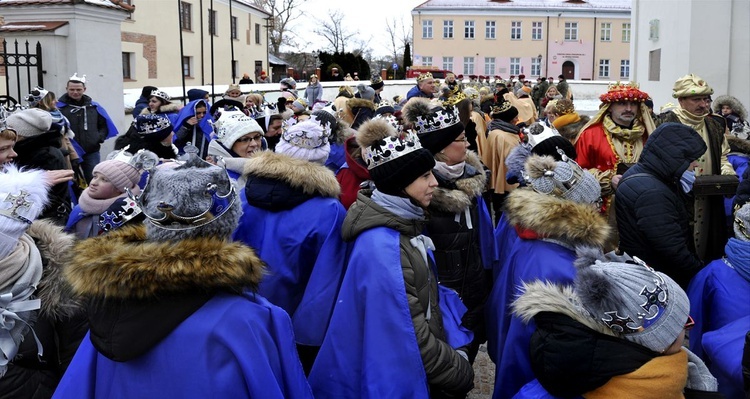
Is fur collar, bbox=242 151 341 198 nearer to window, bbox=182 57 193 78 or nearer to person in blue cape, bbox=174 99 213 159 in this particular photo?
person in blue cape, bbox=174 99 213 159

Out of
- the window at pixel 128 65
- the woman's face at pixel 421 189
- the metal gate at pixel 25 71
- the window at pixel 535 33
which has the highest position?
the window at pixel 535 33

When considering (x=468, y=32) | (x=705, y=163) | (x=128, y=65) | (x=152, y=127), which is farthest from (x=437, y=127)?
(x=468, y=32)

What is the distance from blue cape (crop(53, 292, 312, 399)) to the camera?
7.82 feet

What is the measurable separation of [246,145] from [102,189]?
145 centimetres

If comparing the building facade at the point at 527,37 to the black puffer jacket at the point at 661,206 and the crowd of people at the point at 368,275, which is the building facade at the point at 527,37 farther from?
the black puffer jacket at the point at 661,206

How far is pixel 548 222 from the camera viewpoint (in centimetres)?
346

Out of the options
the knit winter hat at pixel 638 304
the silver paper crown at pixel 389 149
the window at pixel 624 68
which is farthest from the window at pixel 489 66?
the knit winter hat at pixel 638 304

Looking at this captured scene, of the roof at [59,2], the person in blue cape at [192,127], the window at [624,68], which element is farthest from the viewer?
the window at [624,68]

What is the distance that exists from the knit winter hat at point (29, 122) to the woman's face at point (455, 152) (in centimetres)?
319

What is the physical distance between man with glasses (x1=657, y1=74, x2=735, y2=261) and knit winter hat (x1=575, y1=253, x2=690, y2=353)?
2.17m

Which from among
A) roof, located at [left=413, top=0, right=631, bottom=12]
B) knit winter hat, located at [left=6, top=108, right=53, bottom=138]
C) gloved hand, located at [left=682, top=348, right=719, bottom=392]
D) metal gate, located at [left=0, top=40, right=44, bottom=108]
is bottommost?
gloved hand, located at [left=682, top=348, right=719, bottom=392]

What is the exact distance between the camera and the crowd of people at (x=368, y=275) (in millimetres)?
2416

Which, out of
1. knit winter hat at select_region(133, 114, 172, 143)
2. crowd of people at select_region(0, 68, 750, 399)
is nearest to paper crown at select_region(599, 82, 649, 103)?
crowd of people at select_region(0, 68, 750, 399)

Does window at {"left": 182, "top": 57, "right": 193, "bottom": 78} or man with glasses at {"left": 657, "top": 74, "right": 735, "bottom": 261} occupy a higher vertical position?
window at {"left": 182, "top": 57, "right": 193, "bottom": 78}
